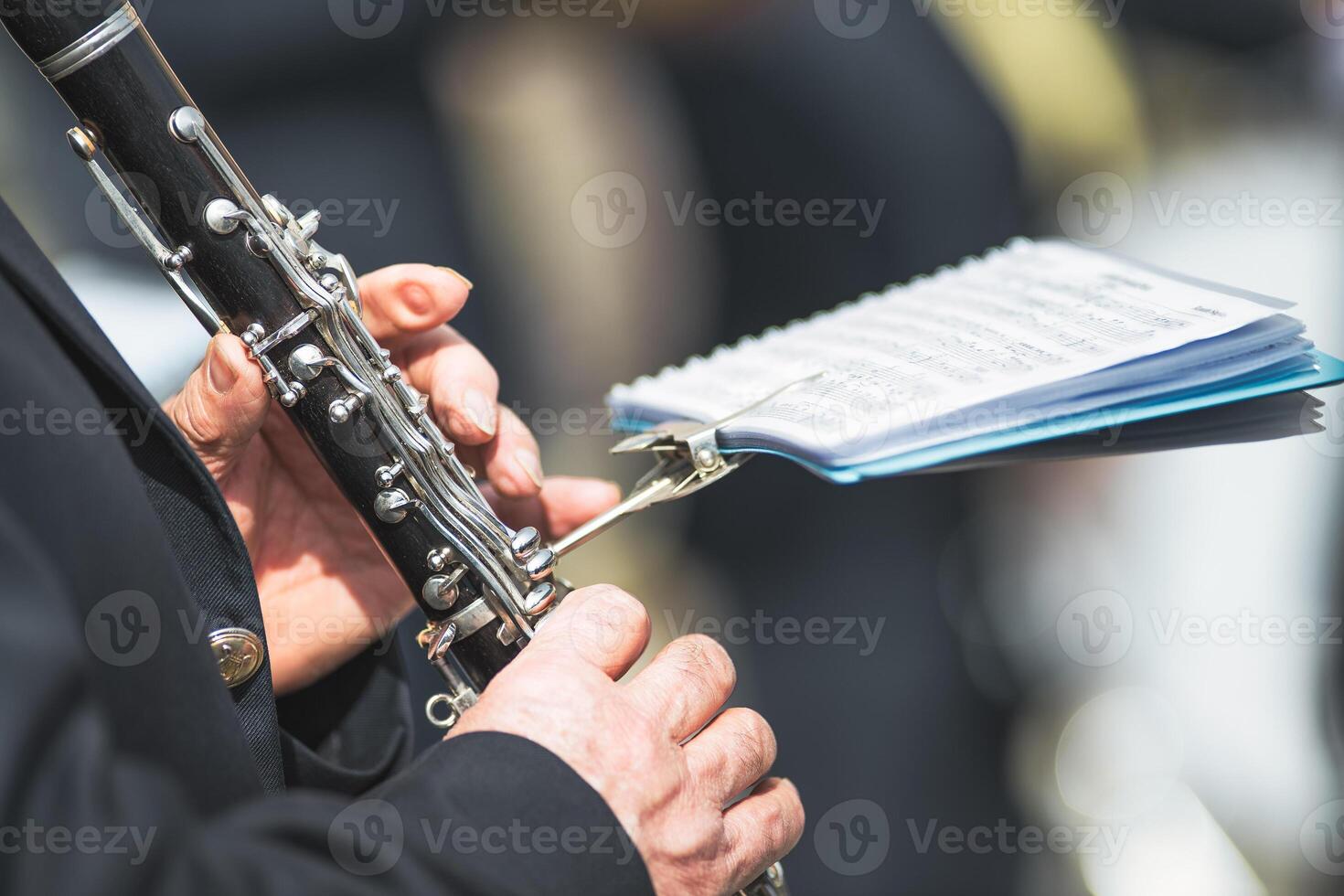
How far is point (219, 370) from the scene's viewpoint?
68cm

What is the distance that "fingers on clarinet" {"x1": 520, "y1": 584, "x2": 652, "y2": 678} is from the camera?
601mm

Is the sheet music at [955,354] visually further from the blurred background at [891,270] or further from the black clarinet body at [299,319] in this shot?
the blurred background at [891,270]

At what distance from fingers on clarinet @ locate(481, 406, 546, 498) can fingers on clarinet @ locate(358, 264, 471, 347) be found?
98mm

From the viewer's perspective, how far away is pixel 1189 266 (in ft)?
5.45
